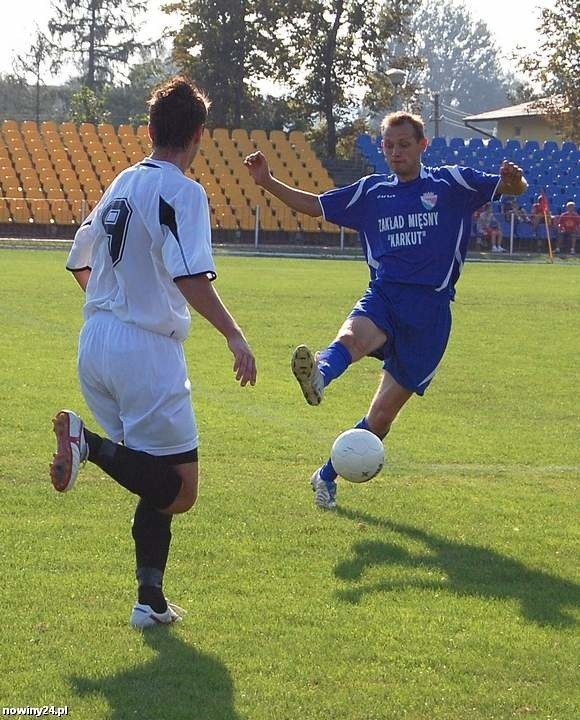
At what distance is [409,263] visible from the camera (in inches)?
254

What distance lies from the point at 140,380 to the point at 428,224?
2554 mm

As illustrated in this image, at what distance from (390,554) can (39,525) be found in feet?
5.32

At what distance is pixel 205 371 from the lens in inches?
443

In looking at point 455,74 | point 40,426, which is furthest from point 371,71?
point 455,74

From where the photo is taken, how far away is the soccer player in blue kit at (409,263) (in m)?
6.41

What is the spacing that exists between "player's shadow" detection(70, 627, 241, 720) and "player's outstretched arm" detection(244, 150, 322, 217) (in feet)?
9.24

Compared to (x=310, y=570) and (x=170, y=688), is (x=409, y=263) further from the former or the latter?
(x=170, y=688)

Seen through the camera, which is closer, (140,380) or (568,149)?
(140,380)

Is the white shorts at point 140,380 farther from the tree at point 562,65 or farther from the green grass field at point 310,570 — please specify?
the tree at point 562,65

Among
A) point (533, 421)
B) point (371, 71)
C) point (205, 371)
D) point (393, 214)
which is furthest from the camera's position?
point (371, 71)

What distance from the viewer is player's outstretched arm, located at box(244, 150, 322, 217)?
6.33m

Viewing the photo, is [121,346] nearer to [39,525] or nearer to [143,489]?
[143,489]

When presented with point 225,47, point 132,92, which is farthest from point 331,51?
point 132,92

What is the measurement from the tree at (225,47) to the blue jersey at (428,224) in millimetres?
36726
